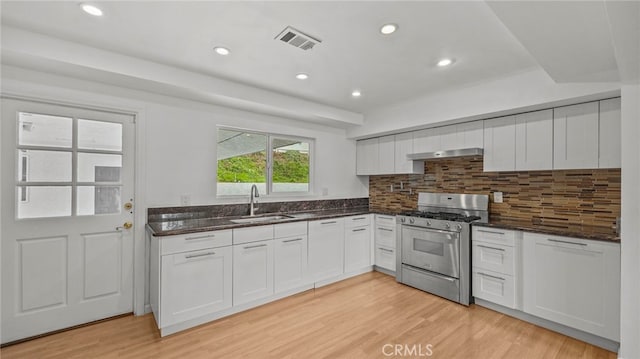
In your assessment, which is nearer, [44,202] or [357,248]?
[44,202]

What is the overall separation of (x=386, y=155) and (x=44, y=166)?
12.7ft

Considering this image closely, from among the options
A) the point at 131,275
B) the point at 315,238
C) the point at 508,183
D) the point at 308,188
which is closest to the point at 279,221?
the point at 315,238

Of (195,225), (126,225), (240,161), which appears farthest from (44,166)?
(240,161)

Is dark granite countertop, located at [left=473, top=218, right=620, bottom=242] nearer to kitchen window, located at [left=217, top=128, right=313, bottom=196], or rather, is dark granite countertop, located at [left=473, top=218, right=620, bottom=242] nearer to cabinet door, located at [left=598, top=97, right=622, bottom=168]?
cabinet door, located at [left=598, top=97, right=622, bottom=168]

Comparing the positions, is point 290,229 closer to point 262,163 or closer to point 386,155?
point 262,163

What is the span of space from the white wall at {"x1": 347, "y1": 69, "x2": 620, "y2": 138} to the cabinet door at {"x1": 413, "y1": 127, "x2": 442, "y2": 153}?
0.58 feet

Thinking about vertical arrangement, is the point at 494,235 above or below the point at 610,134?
below

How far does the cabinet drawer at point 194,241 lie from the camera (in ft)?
7.91

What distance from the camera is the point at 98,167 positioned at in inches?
105

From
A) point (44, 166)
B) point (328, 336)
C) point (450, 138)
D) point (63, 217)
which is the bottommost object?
point (328, 336)

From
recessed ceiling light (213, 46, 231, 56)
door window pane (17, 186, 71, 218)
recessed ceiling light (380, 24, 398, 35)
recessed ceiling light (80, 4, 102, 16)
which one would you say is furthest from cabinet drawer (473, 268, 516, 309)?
door window pane (17, 186, 71, 218)

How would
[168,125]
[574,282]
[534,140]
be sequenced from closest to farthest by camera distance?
[574,282], [534,140], [168,125]

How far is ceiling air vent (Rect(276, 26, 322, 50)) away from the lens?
1980 mm

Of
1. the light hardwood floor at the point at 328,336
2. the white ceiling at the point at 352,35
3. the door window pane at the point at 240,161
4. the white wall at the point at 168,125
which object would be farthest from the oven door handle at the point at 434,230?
the door window pane at the point at 240,161
